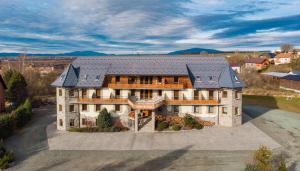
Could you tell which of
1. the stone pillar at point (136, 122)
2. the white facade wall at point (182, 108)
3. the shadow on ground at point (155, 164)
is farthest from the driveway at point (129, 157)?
the stone pillar at point (136, 122)

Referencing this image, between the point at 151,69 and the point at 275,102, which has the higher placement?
the point at 151,69

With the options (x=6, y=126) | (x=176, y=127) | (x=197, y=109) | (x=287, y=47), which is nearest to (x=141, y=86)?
(x=176, y=127)

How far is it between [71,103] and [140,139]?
522 inches

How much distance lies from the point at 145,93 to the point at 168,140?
33.8ft

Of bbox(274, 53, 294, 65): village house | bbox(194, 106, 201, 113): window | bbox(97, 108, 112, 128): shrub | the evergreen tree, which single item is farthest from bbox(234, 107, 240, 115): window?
bbox(274, 53, 294, 65): village house

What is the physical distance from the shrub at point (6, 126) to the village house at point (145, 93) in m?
6.62

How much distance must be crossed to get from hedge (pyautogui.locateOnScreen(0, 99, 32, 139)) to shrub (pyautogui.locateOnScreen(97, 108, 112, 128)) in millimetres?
12275

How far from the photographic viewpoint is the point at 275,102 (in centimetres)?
6594

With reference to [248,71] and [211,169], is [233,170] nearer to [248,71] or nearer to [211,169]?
[211,169]

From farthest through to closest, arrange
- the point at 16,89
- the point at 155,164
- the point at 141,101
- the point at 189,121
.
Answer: the point at 16,89 < the point at 141,101 < the point at 189,121 < the point at 155,164

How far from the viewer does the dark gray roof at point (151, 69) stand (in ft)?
145

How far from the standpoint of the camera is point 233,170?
1082 inches

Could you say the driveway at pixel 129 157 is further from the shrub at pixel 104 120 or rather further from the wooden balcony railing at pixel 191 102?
the wooden balcony railing at pixel 191 102

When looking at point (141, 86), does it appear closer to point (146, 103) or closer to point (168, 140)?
point (146, 103)
